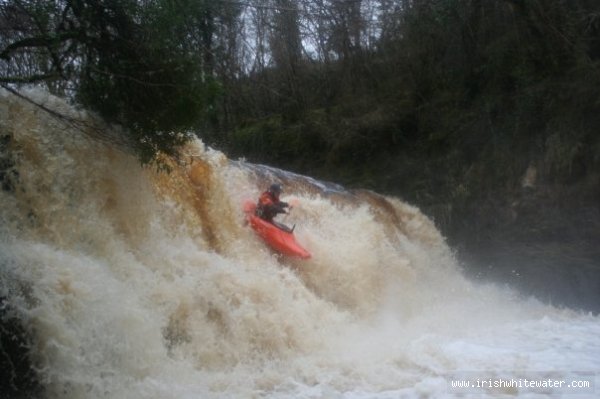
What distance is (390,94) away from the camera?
16.5 metres

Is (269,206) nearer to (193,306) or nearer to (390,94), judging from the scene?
(193,306)

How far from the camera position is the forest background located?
6.19 meters

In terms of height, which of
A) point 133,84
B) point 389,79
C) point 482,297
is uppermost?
point 389,79

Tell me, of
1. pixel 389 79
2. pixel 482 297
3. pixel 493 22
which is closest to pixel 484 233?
pixel 482 297

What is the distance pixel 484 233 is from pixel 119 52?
327 inches

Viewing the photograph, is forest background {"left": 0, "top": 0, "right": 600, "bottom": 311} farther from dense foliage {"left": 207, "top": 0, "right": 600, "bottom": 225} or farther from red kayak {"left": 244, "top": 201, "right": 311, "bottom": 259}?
red kayak {"left": 244, "top": 201, "right": 311, "bottom": 259}

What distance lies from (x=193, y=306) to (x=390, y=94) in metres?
11.5

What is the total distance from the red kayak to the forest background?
146 centimetres

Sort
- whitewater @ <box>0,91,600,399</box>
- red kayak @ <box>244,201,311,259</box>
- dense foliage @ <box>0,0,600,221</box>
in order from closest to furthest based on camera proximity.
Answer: whitewater @ <box>0,91,600,399</box> < dense foliage @ <box>0,0,600,221</box> < red kayak @ <box>244,201,311,259</box>

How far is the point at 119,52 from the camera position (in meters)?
6.21

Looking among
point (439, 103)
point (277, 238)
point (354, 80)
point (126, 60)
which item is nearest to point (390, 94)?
point (354, 80)

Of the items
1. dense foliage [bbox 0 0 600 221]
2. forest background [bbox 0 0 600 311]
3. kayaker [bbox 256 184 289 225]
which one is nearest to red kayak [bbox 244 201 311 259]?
kayaker [bbox 256 184 289 225]

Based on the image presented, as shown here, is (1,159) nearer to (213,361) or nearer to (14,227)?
(14,227)

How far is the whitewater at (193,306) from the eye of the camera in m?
4.98
